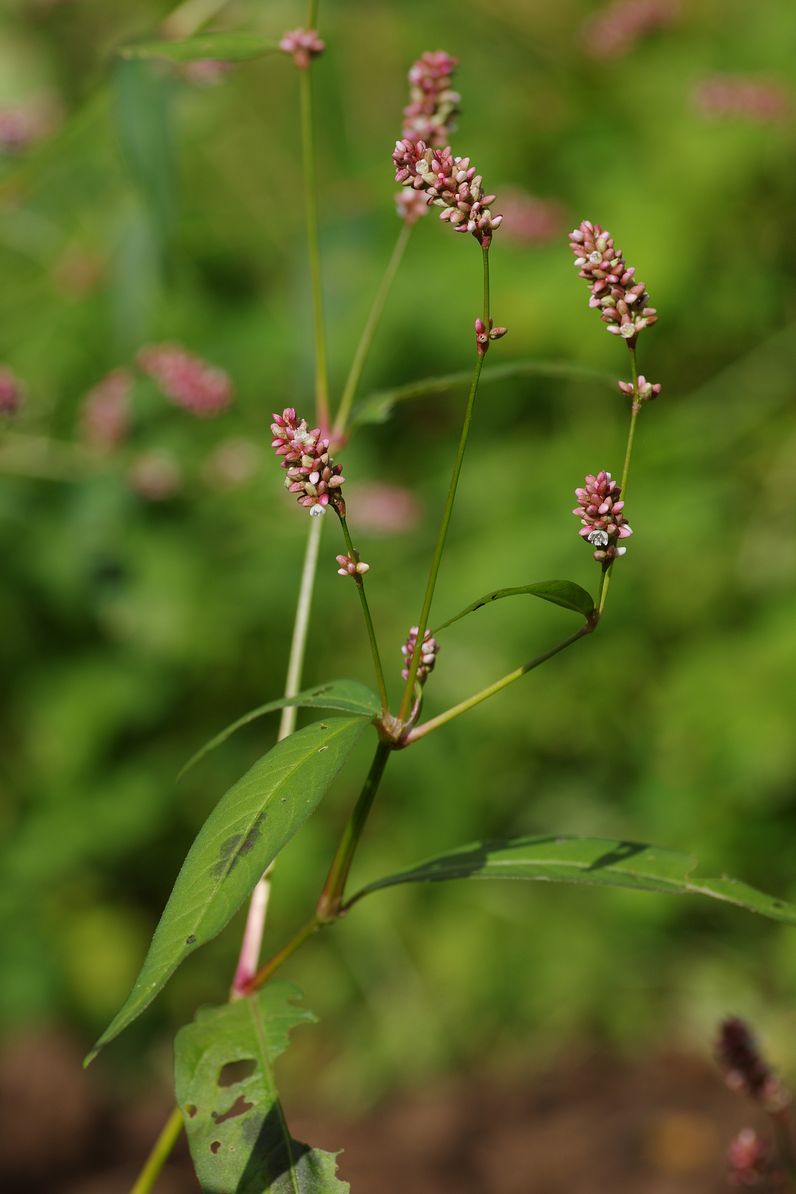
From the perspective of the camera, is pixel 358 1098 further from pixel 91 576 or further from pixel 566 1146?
pixel 91 576

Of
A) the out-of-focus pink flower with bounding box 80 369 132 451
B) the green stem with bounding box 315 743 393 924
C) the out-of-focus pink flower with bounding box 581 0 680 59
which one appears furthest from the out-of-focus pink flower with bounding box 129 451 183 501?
the green stem with bounding box 315 743 393 924

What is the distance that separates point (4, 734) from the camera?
3547 mm

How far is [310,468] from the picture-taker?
34.3 inches

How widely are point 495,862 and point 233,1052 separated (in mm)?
253

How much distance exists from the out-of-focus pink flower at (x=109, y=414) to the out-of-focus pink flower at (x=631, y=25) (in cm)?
141

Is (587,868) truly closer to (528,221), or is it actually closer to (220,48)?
(220,48)

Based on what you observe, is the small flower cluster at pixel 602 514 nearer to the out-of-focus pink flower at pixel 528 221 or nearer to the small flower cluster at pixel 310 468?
the small flower cluster at pixel 310 468

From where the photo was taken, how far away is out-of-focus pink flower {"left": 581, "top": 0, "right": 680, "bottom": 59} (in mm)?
2877

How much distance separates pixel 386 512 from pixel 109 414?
2.01ft

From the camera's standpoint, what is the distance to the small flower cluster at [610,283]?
2.91ft

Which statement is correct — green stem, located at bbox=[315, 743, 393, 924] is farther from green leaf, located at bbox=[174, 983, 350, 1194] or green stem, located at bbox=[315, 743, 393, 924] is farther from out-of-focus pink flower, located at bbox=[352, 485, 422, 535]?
out-of-focus pink flower, located at bbox=[352, 485, 422, 535]

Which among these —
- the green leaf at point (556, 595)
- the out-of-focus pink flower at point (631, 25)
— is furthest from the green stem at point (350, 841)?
the out-of-focus pink flower at point (631, 25)

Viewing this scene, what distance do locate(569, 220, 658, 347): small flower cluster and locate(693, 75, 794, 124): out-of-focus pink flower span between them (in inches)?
79.1

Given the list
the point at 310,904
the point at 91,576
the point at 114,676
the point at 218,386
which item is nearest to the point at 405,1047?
the point at 310,904
